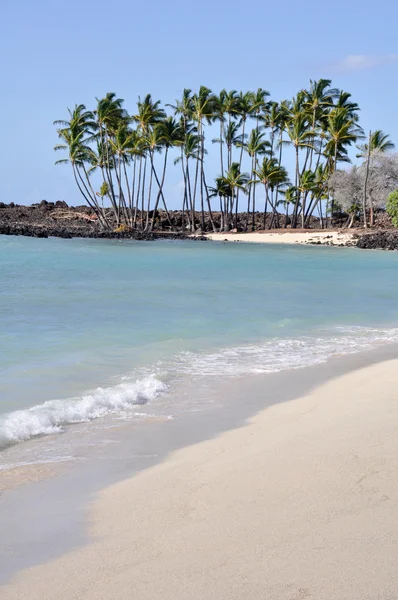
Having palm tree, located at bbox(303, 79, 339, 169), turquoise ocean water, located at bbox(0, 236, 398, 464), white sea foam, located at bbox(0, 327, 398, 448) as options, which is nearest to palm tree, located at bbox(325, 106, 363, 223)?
palm tree, located at bbox(303, 79, 339, 169)

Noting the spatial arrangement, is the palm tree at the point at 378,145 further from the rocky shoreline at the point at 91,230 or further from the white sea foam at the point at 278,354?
the white sea foam at the point at 278,354

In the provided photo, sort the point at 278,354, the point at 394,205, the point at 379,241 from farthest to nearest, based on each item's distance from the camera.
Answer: the point at 394,205
the point at 379,241
the point at 278,354

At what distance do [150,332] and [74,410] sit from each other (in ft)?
19.6

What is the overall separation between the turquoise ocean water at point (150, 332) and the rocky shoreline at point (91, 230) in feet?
87.5

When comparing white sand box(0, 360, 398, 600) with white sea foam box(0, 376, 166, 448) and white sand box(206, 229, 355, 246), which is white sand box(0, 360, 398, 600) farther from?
white sand box(206, 229, 355, 246)

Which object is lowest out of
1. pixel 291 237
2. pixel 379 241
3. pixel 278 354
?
pixel 278 354

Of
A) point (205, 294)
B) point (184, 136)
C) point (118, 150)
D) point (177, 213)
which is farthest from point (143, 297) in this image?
point (177, 213)

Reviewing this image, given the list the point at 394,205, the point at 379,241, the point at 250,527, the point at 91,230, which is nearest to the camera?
the point at 250,527

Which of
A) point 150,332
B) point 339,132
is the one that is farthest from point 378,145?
point 150,332

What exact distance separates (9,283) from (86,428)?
17.1 meters

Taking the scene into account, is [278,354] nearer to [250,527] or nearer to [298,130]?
[250,527]

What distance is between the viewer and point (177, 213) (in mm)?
83750

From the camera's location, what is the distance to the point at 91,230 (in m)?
69.8

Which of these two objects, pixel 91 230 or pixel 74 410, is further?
pixel 91 230
